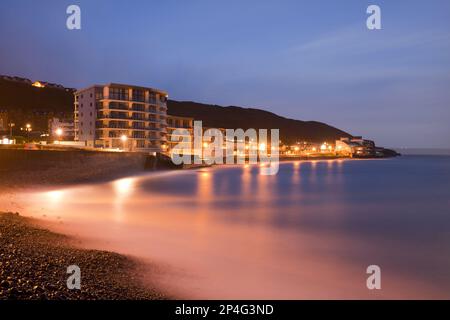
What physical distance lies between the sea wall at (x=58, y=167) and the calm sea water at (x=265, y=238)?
3121 millimetres

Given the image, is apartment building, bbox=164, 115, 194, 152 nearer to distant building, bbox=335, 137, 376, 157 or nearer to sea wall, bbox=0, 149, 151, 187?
sea wall, bbox=0, 149, 151, 187

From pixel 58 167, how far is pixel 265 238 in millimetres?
24024

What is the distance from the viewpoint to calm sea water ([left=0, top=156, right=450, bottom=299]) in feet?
33.5

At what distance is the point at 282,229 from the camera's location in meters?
18.6

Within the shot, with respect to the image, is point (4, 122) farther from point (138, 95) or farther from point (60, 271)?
point (60, 271)

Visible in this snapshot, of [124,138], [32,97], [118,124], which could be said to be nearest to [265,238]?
[124,138]

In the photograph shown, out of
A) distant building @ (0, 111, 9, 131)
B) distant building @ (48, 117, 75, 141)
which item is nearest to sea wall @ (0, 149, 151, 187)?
distant building @ (48, 117, 75, 141)

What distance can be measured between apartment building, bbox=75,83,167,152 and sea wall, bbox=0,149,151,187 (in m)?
18.1

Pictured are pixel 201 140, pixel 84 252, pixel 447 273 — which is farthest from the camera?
pixel 201 140

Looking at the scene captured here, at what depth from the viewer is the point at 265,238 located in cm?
1627

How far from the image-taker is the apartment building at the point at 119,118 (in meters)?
62.7

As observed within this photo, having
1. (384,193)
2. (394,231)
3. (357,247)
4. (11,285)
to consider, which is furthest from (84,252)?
(384,193)
